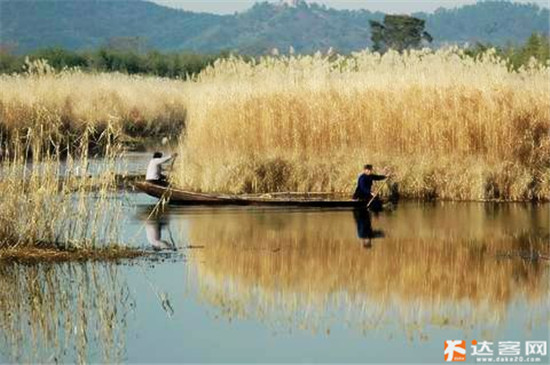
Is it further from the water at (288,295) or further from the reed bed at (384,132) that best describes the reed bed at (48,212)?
the reed bed at (384,132)

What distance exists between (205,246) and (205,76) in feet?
23.8

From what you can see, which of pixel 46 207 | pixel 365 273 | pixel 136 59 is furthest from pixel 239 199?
pixel 136 59

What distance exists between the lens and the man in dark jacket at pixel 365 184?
57.7 ft

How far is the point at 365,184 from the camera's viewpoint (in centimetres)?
1775

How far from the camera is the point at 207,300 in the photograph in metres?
11.4

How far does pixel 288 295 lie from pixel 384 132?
859cm

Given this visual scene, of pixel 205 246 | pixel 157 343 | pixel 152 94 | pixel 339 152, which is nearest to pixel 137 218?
pixel 205 246

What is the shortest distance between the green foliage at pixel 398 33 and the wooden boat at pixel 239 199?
7455 cm

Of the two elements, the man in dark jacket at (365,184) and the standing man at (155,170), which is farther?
the standing man at (155,170)

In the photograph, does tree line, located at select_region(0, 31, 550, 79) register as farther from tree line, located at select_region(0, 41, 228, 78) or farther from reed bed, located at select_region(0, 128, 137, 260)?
reed bed, located at select_region(0, 128, 137, 260)

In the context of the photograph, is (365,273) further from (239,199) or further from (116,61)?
(116,61)

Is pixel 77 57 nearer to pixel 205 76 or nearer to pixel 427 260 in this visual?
pixel 205 76

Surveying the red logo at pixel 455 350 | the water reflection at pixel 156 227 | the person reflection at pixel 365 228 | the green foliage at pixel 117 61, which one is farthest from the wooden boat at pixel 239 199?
the green foliage at pixel 117 61

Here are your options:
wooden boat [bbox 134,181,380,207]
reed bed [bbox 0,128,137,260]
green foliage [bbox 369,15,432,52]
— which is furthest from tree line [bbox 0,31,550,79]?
reed bed [bbox 0,128,137,260]
